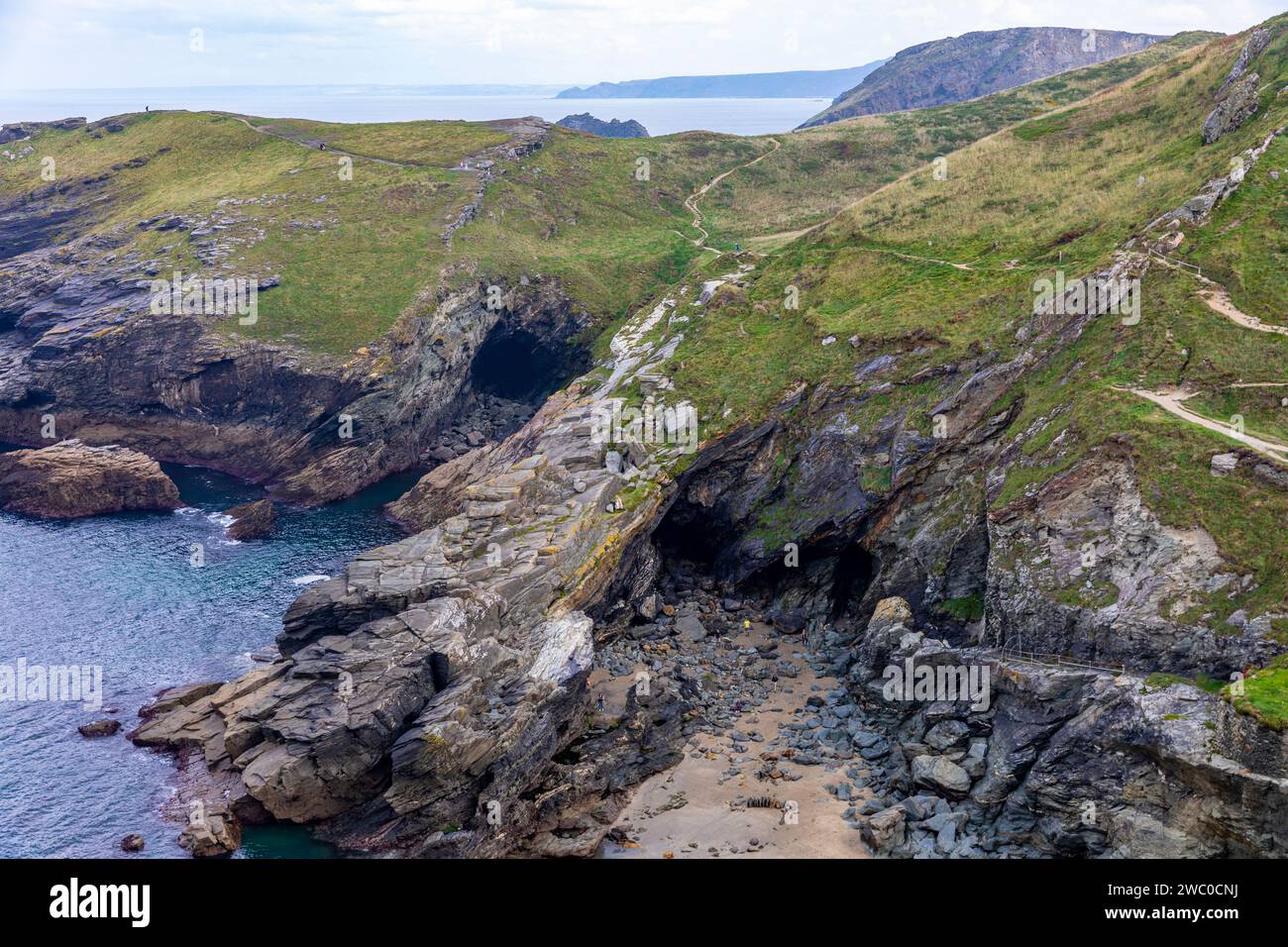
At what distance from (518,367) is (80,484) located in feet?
162

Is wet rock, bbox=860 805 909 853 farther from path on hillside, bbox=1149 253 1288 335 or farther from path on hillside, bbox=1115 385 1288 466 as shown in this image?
path on hillside, bbox=1149 253 1288 335

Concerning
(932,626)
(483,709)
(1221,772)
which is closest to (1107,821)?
(1221,772)

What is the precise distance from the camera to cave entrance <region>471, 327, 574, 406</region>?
109550mm

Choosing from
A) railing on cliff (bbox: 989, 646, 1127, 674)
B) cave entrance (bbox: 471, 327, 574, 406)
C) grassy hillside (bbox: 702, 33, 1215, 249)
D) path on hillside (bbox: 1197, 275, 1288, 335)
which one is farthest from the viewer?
grassy hillside (bbox: 702, 33, 1215, 249)

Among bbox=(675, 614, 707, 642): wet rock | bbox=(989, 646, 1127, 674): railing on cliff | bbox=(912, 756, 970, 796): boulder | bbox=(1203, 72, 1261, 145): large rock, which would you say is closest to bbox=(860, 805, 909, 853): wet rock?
bbox=(912, 756, 970, 796): boulder

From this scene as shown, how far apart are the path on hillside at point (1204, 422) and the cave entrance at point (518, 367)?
67584 millimetres

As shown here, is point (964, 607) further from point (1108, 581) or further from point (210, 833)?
point (210, 833)

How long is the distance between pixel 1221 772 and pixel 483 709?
32.4m

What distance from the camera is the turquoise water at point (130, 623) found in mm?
46188

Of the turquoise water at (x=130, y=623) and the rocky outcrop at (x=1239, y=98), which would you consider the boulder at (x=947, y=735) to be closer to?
the turquoise water at (x=130, y=623)

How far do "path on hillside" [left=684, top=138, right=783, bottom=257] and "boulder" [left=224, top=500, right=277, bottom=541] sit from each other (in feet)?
207

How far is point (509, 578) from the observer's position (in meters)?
53.6

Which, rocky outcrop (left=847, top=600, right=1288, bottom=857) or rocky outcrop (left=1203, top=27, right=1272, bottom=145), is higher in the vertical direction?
rocky outcrop (left=1203, top=27, right=1272, bottom=145)

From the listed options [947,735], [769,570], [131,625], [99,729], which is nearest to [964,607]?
[947,735]
